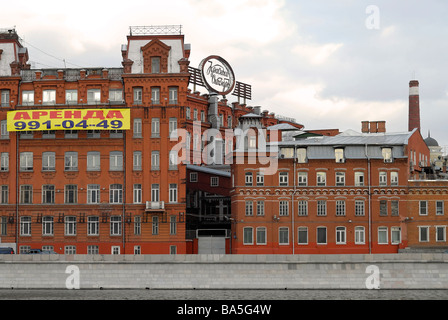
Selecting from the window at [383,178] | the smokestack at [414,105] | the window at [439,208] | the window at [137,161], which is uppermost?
the smokestack at [414,105]

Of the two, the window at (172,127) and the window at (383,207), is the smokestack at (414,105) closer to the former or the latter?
the window at (383,207)

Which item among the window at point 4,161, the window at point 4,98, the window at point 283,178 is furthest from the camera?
the window at point 4,98

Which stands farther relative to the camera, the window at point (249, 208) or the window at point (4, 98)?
the window at point (4, 98)

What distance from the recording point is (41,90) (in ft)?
318

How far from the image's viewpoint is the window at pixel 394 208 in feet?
309

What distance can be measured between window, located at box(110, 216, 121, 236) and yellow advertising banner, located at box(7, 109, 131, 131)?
9.51 m

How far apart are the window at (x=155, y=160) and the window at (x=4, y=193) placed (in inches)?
616

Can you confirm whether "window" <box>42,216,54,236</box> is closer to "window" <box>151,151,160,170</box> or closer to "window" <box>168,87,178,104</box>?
"window" <box>151,151,160,170</box>

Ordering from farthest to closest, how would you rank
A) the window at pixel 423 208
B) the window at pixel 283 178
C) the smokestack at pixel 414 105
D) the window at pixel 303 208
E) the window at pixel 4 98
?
the smokestack at pixel 414 105 → the window at pixel 4 98 → the window at pixel 283 178 → the window at pixel 303 208 → the window at pixel 423 208

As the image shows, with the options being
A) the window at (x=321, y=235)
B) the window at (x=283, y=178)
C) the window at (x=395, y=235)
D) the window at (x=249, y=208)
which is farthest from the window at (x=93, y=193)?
the window at (x=395, y=235)

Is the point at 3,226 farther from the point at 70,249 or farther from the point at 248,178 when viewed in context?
the point at 248,178

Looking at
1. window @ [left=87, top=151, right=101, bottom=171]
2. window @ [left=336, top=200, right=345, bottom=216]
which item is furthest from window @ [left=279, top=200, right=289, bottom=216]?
window @ [left=87, top=151, right=101, bottom=171]

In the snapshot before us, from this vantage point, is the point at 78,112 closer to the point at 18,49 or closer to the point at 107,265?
the point at 18,49
